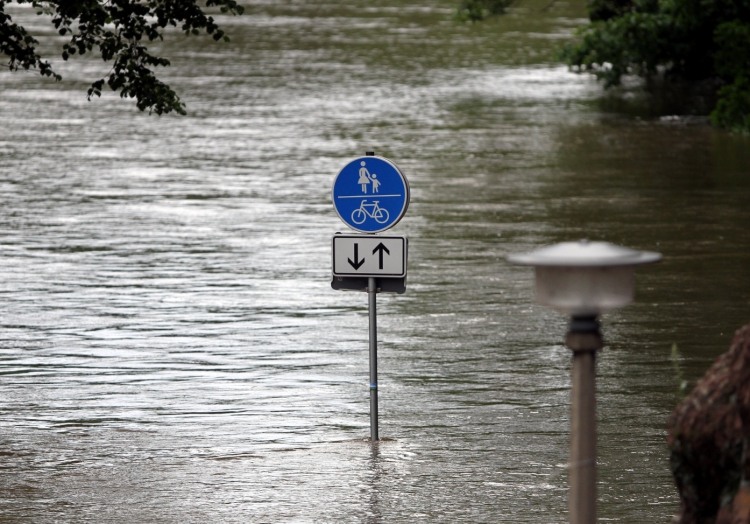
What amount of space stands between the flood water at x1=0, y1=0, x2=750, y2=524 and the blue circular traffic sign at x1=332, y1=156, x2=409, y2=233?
1.42 m

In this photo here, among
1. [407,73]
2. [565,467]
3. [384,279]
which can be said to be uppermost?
[407,73]

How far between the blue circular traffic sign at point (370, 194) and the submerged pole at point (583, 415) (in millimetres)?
4407

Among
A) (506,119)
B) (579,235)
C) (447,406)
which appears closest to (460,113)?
(506,119)

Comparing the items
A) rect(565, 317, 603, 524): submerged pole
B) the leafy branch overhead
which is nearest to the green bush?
the leafy branch overhead

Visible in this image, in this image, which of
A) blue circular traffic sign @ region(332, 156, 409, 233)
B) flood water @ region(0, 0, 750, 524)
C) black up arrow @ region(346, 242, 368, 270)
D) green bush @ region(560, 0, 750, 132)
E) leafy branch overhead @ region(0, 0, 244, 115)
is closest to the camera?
flood water @ region(0, 0, 750, 524)

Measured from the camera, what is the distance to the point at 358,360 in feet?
37.5

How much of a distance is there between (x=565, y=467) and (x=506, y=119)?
19.3 meters

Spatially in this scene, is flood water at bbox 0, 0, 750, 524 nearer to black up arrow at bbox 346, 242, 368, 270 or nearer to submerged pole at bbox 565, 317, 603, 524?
black up arrow at bbox 346, 242, 368, 270

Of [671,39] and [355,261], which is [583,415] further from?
[671,39]

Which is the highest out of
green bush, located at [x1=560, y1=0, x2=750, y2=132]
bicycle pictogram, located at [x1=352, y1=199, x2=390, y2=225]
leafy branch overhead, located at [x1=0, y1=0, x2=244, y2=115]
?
green bush, located at [x1=560, y1=0, x2=750, y2=132]

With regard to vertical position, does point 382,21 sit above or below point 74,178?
above

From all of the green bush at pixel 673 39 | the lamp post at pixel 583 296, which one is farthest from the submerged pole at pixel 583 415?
the green bush at pixel 673 39

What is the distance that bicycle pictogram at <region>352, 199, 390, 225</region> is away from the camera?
350 inches

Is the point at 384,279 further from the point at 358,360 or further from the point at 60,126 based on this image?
the point at 60,126
